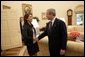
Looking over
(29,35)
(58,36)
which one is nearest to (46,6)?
(29,35)

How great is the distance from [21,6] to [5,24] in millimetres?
1743

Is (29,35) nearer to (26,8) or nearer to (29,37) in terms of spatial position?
(29,37)

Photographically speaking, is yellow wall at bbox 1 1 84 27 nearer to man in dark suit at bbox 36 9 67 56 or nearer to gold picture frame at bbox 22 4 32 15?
gold picture frame at bbox 22 4 32 15

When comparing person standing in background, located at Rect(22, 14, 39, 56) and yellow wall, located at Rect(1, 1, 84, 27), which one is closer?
person standing in background, located at Rect(22, 14, 39, 56)

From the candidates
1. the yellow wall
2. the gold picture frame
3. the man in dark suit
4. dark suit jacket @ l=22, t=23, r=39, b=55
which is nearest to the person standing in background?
dark suit jacket @ l=22, t=23, r=39, b=55

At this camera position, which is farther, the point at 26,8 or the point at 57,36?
the point at 26,8

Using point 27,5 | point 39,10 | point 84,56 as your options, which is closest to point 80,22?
point 39,10

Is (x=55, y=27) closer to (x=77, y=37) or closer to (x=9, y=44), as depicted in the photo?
(x=77, y=37)

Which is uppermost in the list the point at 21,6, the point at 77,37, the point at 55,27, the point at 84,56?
the point at 21,6

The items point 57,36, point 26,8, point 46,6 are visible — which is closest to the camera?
point 57,36

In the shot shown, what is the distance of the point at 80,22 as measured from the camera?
399 inches

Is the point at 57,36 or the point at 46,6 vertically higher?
the point at 46,6

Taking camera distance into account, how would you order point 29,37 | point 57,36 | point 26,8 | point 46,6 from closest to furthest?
point 57,36, point 29,37, point 26,8, point 46,6

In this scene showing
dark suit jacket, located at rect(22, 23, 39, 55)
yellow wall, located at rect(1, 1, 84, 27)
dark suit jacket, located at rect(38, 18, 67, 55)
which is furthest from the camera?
yellow wall, located at rect(1, 1, 84, 27)
